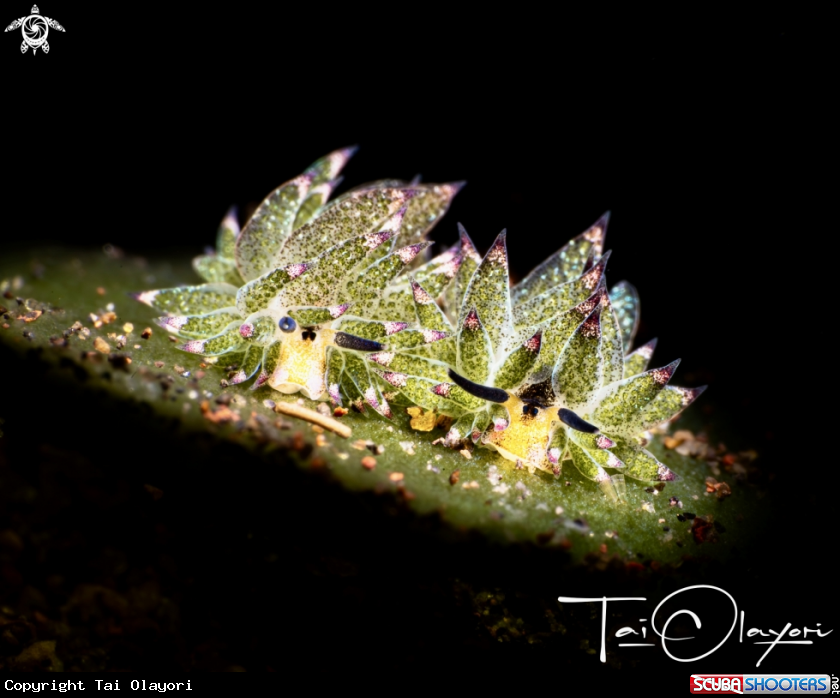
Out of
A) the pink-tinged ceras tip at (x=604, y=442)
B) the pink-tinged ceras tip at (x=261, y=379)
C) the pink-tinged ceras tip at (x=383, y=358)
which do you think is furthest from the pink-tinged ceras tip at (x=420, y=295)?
the pink-tinged ceras tip at (x=604, y=442)

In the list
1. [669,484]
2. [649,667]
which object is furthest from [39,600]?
[669,484]

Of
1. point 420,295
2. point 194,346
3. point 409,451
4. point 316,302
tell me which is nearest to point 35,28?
point 194,346

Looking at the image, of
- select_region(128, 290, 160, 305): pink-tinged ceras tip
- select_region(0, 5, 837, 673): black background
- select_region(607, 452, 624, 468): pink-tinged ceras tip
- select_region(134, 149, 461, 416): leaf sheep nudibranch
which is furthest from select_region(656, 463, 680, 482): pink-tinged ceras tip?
select_region(128, 290, 160, 305): pink-tinged ceras tip

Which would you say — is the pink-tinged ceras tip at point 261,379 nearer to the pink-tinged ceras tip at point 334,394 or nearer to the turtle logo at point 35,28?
the pink-tinged ceras tip at point 334,394

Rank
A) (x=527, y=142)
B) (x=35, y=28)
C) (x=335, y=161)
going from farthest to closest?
(x=527, y=142) < (x=35, y=28) < (x=335, y=161)

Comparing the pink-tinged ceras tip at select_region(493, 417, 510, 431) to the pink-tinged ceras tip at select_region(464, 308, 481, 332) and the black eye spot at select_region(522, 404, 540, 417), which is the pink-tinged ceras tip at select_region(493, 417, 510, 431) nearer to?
the black eye spot at select_region(522, 404, 540, 417)

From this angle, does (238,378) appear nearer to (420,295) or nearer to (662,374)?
(420,295)
